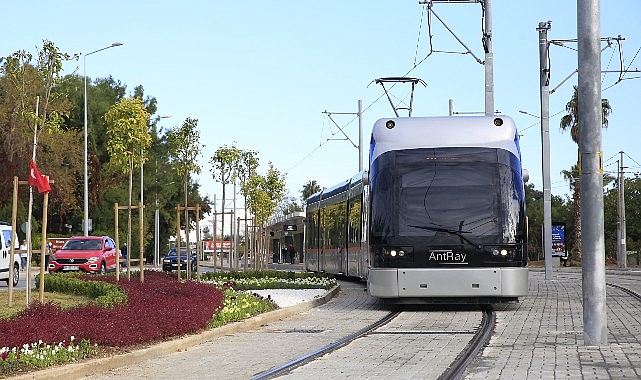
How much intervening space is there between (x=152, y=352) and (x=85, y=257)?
27885 mm

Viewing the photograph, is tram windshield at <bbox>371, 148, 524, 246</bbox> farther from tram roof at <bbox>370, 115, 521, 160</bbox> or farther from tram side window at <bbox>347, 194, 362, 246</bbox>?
tram side window at <bbox>347, 194, 362, 246</bbox>

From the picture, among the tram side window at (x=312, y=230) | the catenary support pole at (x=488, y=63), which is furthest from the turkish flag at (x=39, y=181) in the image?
the tram side window at (x=312, y=230)

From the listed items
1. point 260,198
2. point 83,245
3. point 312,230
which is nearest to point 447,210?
point 83,245

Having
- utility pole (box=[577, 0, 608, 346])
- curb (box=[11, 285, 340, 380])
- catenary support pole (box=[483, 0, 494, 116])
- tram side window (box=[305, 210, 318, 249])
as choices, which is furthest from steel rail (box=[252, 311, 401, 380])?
tram side window (box=[305, 210, 318, 249])

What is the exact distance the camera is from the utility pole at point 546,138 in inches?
1558

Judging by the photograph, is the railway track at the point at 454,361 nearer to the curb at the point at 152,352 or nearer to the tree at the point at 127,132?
the curb at the point at 152,352

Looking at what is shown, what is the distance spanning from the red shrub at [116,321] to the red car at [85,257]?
21975 mm

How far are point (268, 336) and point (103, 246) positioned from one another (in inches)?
1038

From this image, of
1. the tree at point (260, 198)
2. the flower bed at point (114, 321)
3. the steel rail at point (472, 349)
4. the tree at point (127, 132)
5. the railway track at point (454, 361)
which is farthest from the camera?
the tree at point (260, 198)

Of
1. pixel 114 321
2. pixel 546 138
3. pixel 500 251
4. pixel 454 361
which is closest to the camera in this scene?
pixel 454 361

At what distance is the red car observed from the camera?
40969mm

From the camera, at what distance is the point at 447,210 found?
21.5 meters

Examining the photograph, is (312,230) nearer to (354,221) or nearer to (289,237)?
(354,221)

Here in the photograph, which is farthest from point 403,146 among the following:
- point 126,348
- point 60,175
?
point 60,175
